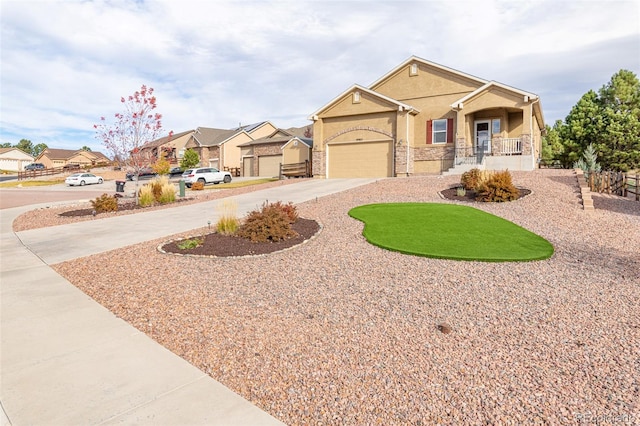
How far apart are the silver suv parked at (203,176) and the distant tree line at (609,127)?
3173 centimetres

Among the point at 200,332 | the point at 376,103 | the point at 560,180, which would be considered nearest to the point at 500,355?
the point at 200,332

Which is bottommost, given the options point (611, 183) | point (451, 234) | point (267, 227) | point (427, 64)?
point (451, 234)

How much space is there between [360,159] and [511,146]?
31.9 feet

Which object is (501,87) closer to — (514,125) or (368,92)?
(514,125)

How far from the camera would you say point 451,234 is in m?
9.73

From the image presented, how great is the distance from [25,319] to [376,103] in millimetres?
24296

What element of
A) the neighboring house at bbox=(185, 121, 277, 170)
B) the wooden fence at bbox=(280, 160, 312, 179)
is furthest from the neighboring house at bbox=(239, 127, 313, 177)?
the wooden fence at bbox=(280, 160, 312, 179)

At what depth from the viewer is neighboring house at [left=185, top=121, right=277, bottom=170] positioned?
47.4 metres

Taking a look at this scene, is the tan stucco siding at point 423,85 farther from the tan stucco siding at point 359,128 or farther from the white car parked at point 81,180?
the white car parked at point 81,180

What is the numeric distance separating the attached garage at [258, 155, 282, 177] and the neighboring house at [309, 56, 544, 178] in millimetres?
12124

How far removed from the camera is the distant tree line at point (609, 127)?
31984mm

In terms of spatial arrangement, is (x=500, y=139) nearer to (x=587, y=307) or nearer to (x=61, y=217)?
(x=587, y=307)

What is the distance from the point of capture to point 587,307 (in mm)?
5426

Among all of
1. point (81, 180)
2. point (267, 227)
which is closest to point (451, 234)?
point (267, 227)
